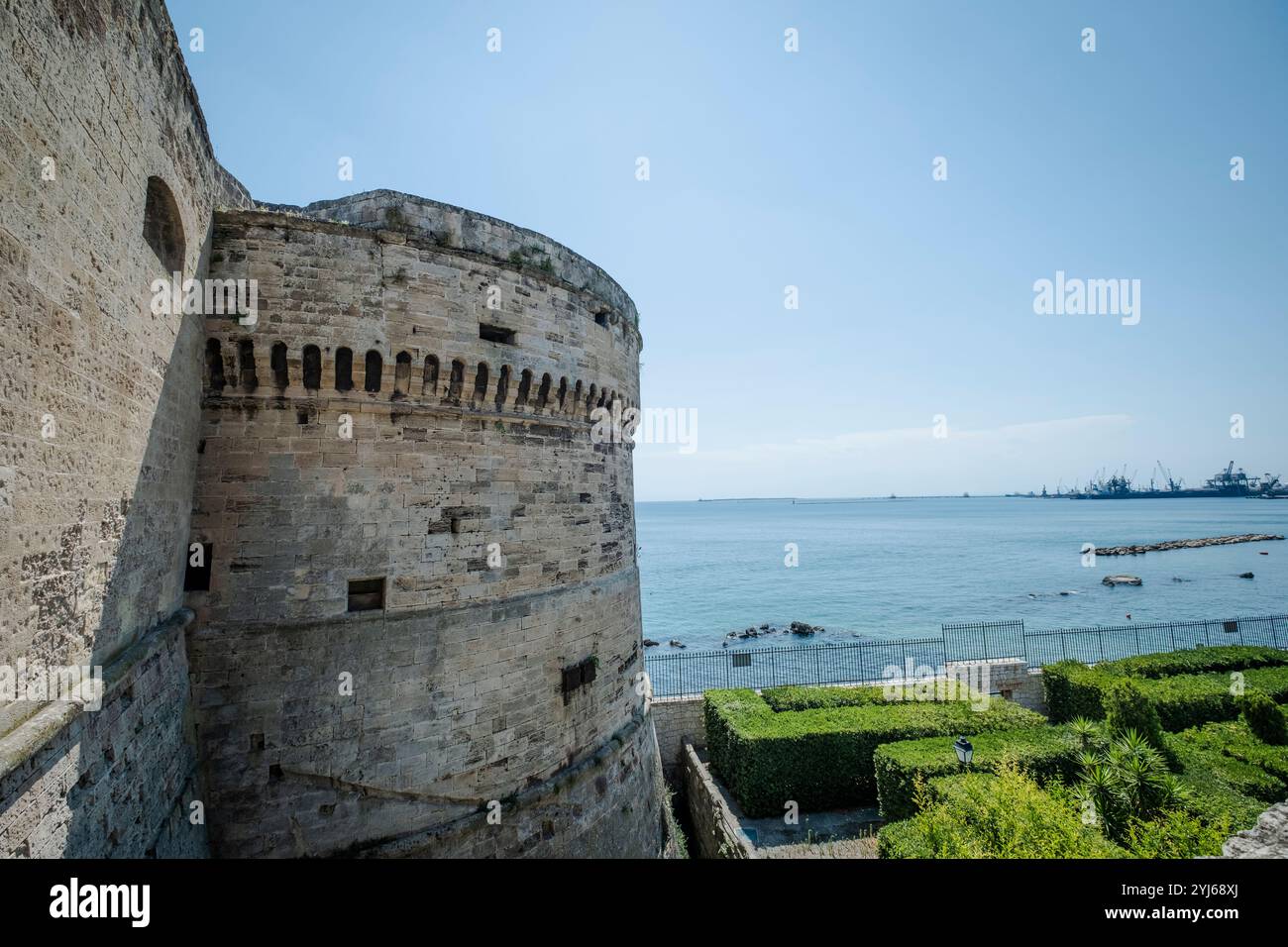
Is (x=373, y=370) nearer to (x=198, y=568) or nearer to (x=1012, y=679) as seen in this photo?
(x=198, y=568)

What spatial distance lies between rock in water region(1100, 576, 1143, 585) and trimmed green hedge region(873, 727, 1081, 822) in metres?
48.8

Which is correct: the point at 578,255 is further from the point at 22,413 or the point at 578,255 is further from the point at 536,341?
the point at 22,413

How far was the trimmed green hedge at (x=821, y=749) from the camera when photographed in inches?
480

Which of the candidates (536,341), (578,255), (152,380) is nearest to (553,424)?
(536,341)

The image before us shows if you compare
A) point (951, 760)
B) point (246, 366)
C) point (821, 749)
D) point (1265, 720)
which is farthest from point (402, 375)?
point (1265, 720)

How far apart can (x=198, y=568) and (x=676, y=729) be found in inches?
462

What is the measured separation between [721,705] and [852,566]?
56.9m

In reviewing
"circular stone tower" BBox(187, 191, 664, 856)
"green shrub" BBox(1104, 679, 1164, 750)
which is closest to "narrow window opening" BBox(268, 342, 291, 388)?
"circular stone tower" BBox(187, 191, 664, 856)

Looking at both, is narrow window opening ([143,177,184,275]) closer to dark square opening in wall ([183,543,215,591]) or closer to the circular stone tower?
the circular stone tower

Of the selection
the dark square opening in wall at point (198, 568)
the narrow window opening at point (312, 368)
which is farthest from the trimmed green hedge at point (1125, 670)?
the dark square opening in wall at point (198, 568)

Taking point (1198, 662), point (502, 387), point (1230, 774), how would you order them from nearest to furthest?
point (502, 387) < point (1230, 774) < point (1198, 662)

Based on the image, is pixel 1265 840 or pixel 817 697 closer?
pixel 1265 840

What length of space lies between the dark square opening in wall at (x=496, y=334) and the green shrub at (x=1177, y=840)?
10271 millimetres

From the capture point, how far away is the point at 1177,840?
7.34 meters
